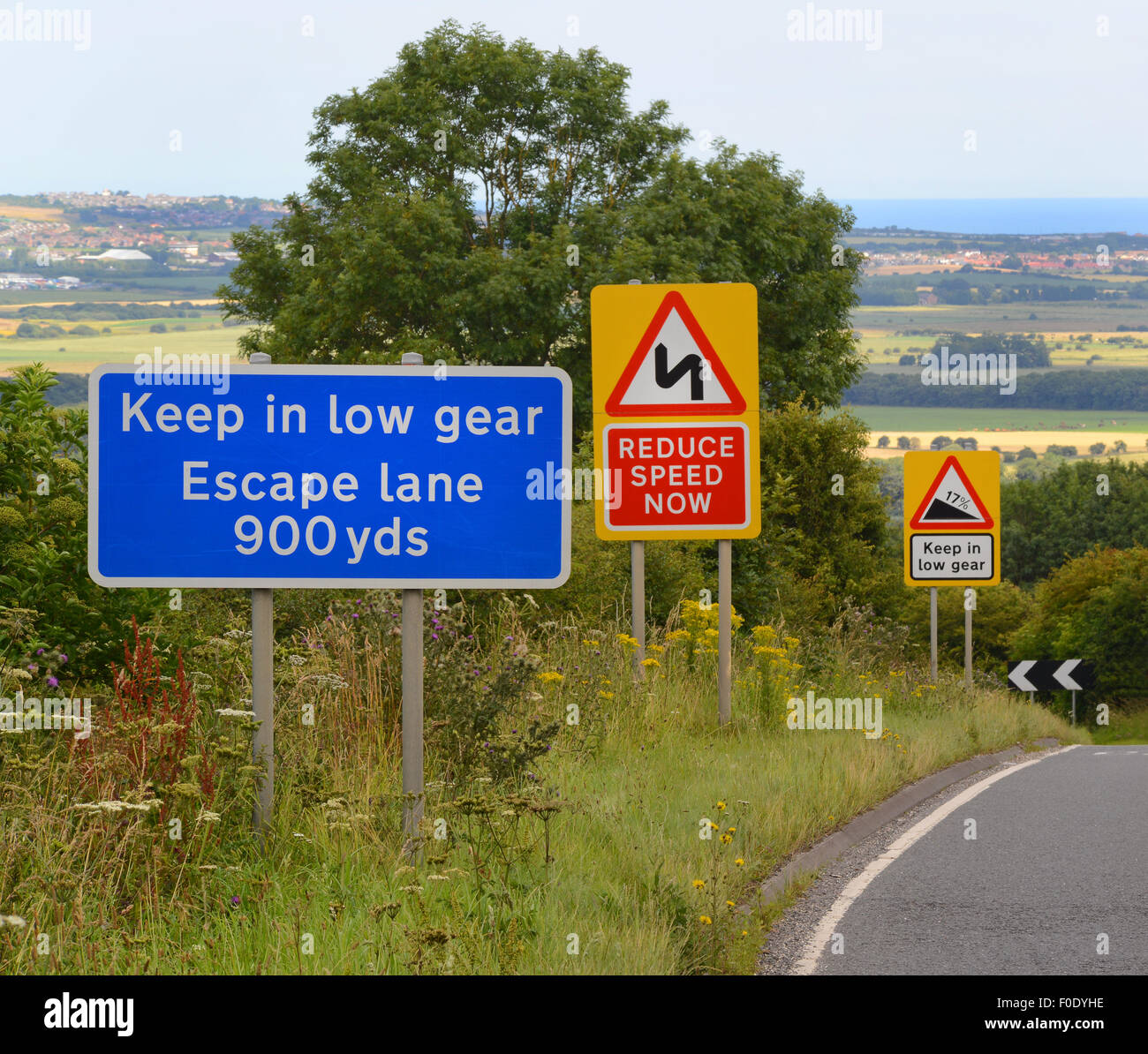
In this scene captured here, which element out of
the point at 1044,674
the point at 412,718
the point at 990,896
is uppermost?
the point at 412,718

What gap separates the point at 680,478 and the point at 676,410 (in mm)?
561

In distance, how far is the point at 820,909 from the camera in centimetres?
653

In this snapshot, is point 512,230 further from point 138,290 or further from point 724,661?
point 724,661

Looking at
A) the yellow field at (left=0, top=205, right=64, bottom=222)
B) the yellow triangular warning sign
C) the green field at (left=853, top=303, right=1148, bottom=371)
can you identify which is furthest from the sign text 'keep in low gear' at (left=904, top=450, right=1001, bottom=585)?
the green field at (left=853, top=303, right=1148, bottom=371)

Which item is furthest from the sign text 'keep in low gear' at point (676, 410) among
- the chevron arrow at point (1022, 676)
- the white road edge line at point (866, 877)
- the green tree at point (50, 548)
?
the chevron arrow at point (1022, 676)

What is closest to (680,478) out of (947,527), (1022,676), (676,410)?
(676,410)

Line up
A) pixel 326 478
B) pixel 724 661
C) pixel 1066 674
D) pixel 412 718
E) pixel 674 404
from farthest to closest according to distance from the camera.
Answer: pixel 1066 674
pixel 724 661
pixel 674 404
pixel 412 718
pixel 326 478

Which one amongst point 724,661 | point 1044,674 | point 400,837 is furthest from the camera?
point 1044,674

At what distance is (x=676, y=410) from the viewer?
10281mm

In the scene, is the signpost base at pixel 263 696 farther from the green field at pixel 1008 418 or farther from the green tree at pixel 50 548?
the green field at pixel 1008 418

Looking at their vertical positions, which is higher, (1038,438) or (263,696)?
(1038,438)

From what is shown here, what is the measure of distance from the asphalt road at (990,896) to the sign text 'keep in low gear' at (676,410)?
2849 mm

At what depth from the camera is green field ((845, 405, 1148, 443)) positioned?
498 feet

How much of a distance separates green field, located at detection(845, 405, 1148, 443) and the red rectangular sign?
463 ft
